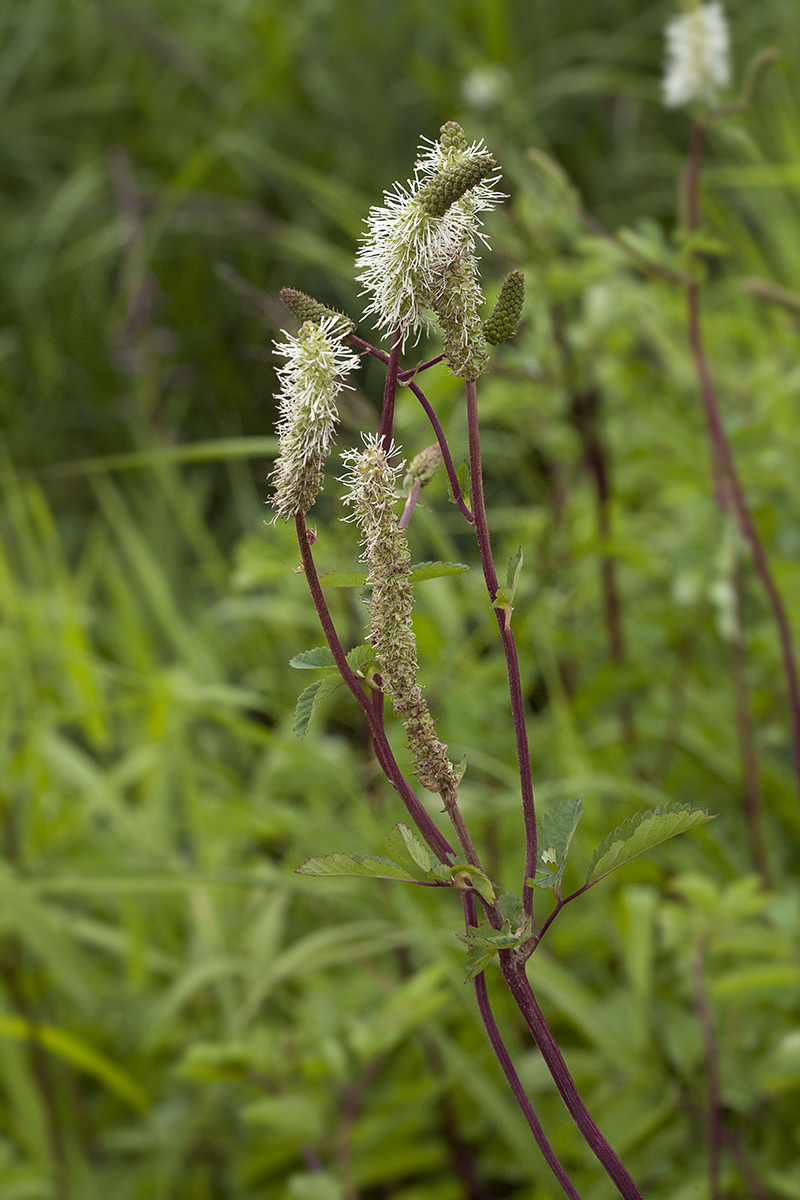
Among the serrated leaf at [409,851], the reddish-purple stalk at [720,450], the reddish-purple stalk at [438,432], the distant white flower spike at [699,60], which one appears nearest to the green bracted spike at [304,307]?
the reddish-purple stalk at [438,432]

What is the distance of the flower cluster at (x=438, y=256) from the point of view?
43cm

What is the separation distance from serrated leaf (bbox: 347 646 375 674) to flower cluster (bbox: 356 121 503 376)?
14cm

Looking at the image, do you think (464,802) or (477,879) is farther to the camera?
(464,802)

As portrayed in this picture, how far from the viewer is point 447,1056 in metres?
1.22

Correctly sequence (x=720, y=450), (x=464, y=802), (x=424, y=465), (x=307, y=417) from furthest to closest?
(x=464, y=802) → (x=720, y=450) → (x=424, y=465) → (x=307, y=417)

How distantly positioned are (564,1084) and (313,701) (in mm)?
203

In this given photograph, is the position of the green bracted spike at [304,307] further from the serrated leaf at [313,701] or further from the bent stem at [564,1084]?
the bent stem at [564,1084]

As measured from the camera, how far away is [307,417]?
420 mm

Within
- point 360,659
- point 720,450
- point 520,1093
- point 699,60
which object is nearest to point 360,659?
point 360,659

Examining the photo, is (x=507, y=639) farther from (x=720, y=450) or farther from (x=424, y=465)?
(x=720, y=450)

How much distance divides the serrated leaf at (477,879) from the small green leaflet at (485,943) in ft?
0.04

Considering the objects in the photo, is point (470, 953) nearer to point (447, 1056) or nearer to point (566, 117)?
point (447, 1056)

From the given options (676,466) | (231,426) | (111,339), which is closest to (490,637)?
(676,466)

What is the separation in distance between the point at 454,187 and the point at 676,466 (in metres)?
1.16
